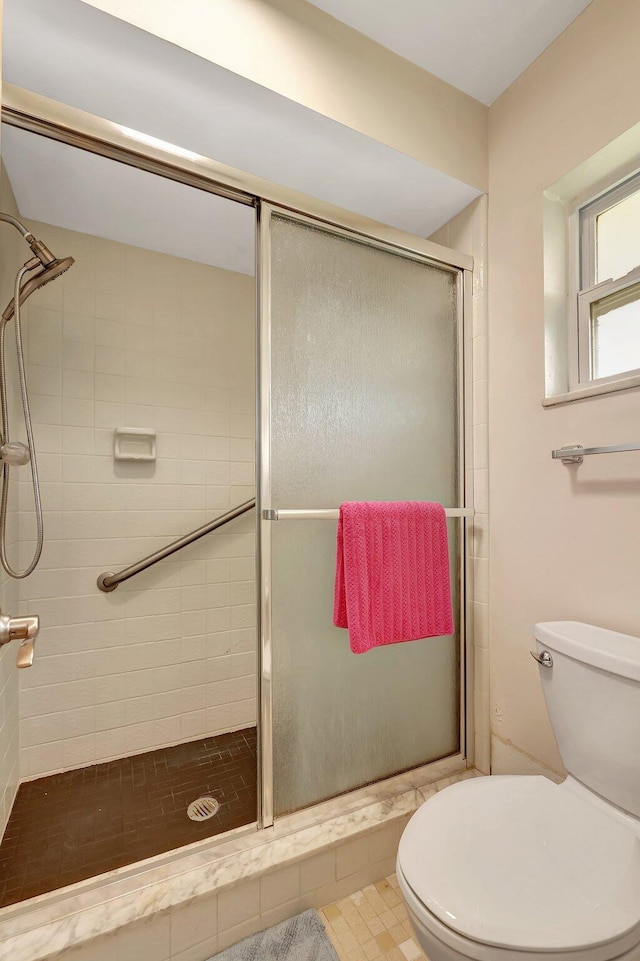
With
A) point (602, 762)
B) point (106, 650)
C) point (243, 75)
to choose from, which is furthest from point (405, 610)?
point (243, 75)

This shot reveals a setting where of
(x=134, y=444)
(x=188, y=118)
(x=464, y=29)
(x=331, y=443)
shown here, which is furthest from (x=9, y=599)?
(x=464, y=29)

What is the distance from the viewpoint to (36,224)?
1774 millimetres

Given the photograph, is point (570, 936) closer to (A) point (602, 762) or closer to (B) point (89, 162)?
(A) point (602, 762)

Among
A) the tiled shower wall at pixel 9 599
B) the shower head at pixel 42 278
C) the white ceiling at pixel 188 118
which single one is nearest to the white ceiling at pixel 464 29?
the white ceiling at pixel 188 118

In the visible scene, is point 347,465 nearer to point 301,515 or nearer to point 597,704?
point 301,515

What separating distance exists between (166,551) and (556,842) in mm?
1583

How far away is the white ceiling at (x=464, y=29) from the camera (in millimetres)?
1282

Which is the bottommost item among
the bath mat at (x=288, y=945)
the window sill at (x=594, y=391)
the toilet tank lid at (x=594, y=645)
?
the bath mat at (x=288, y=945)

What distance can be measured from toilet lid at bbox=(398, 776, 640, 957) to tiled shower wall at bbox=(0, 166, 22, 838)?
4.25 feet

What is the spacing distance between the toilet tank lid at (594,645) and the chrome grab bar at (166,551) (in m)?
1.17

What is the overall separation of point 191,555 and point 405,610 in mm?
1087

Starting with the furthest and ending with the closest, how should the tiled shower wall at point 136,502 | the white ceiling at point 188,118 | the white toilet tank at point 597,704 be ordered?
the tiled shower wall at point 136,502, the white ceiling at point 188,118, the white toilet tank at point 597,704

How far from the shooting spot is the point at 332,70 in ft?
4.35

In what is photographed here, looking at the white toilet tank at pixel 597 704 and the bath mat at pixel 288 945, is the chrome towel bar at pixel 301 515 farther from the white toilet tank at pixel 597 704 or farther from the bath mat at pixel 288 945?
the bath mat at pixel 288 945
